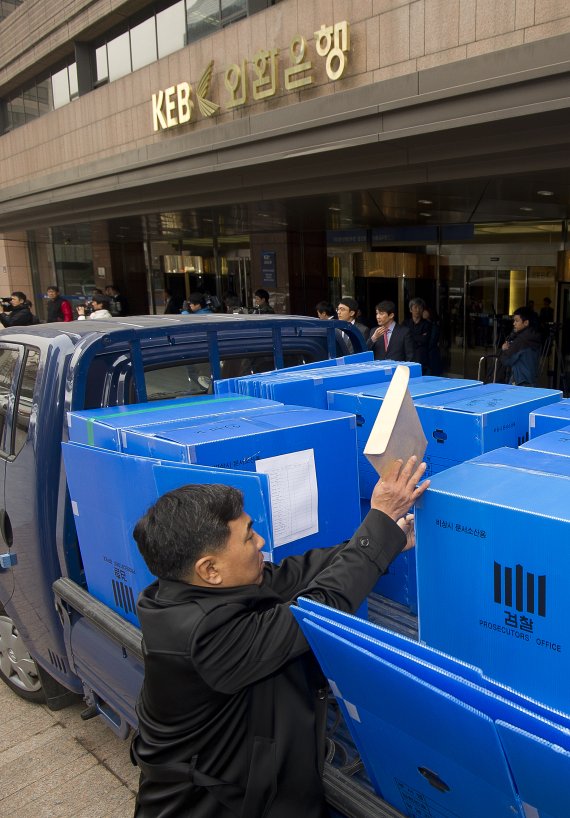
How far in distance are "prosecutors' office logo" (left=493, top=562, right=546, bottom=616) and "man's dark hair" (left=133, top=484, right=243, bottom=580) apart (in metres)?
0.65

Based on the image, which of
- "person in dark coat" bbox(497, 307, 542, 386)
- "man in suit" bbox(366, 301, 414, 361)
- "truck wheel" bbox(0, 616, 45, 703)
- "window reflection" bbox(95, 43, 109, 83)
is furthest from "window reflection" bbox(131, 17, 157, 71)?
"truck wheel" bbox(0, 616, 45, 703)

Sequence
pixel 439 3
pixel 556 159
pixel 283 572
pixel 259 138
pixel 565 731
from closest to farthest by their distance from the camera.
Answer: pixel 565 731 → pixel 283 572 → pixel 556 159 → pixel 439 3 → pixel 259 138

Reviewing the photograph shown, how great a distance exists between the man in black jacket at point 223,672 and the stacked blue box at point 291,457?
417 mm

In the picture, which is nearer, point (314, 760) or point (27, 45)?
point (314, 760)

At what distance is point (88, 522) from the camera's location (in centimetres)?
263

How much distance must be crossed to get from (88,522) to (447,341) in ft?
39.3

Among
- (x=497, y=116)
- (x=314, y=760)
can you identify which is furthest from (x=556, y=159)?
(x=314, y=760)

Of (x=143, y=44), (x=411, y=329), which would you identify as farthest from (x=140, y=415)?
(x=143, y=44)

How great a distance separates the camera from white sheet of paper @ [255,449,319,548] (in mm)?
2119

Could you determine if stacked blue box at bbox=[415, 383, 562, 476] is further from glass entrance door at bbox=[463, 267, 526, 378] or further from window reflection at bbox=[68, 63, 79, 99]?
window reflection at bbox=[68, 63, 79, 99]

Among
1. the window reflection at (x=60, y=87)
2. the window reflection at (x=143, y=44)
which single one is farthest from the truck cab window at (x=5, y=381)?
the window reflection at (x=60, y=87)

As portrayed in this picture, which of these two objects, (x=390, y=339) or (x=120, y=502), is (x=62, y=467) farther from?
(x=390, y=339)

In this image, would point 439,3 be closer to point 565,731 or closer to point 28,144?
point 565,731

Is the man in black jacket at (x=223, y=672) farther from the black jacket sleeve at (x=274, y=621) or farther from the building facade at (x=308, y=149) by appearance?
the building facade at (x=308, y=149)
